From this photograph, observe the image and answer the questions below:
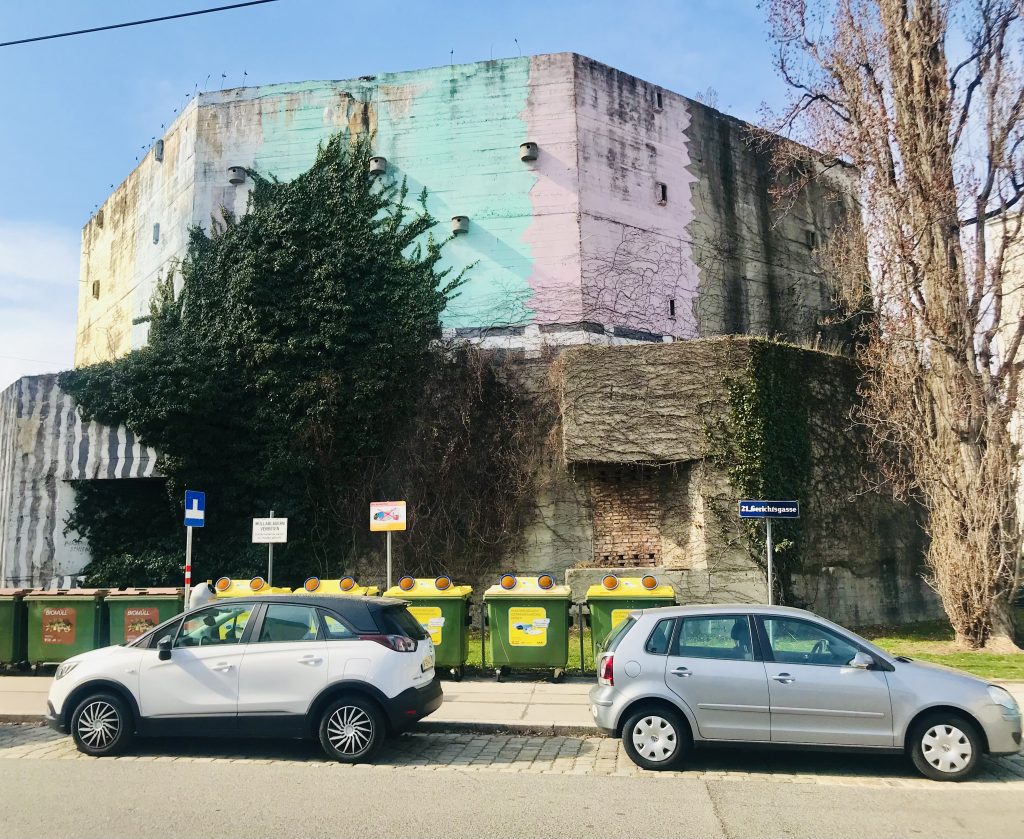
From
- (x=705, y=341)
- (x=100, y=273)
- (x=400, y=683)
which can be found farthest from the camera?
(x=100, y=273)

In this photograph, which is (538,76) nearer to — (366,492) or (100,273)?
(366,492)

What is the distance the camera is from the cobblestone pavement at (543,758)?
709cm

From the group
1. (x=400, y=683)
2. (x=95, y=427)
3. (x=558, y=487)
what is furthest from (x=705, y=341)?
(x=95, y=427)

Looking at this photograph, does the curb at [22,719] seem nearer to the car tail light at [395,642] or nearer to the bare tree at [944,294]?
the car tail light at [395,642]

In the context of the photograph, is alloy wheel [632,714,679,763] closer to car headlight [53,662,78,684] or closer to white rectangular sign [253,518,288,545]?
car headlight [53,662,78,684]

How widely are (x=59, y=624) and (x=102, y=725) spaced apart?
5.26 m

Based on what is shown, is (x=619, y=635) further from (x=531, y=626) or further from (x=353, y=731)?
(x=531, y=626)

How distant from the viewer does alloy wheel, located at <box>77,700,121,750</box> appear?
780cm

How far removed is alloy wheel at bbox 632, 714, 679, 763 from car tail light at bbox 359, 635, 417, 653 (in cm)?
222

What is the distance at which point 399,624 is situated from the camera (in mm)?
8086

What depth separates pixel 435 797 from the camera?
6.43 meters

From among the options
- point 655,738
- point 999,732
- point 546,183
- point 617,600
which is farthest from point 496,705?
point 546,183

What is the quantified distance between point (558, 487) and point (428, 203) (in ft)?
25.2

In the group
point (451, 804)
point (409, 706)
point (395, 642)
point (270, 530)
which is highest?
point (270, 530)
